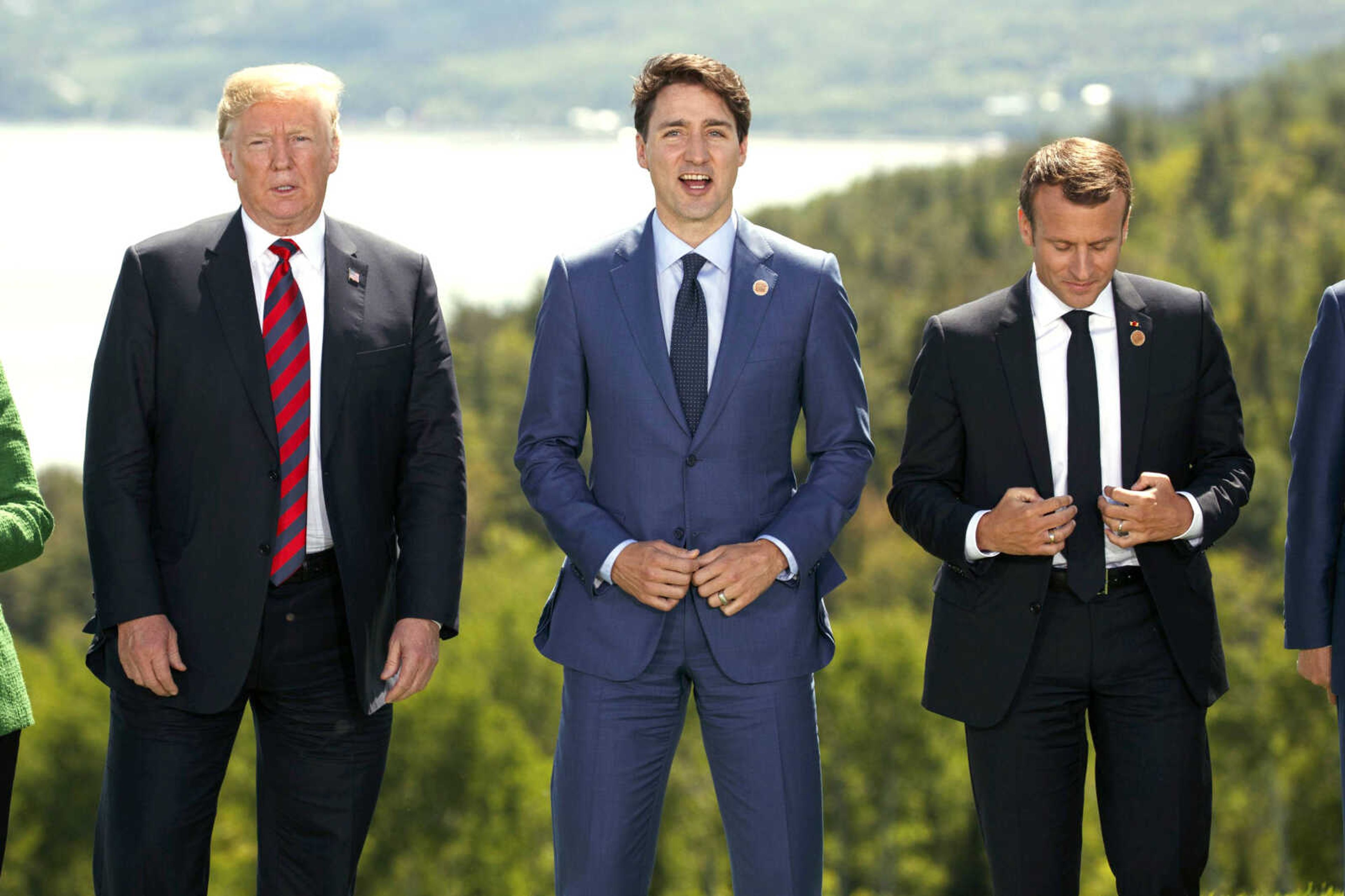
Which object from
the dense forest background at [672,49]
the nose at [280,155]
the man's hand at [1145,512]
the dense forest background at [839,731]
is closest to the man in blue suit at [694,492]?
the man's hand at [1145,512]

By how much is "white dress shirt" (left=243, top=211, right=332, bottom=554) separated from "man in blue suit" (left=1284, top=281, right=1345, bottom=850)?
8.16ft

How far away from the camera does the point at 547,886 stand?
154ft

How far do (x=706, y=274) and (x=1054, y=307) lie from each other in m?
0.91

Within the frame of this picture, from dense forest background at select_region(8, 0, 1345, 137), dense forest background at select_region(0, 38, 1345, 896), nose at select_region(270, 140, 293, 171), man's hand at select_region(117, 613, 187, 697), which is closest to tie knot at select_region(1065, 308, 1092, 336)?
nose at select_region(270, 140, 293, 171)

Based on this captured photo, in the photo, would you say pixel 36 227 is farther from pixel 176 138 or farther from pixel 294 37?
pixel 294 37

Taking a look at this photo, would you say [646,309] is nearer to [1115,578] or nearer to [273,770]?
[1115,578]

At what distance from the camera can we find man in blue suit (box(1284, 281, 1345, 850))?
3.88 metres

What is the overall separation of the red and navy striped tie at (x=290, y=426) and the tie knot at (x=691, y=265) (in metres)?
0.99

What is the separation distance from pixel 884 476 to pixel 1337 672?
68339mm

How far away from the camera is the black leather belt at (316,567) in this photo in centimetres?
394

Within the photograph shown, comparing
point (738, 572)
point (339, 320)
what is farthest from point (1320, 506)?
point (339, 320)

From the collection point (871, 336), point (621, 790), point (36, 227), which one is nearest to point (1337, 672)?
point (621, 790)

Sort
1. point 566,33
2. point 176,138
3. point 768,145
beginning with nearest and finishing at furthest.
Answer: point 176,138, point 768,145, point 566,33

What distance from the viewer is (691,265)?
3947 millimetres
